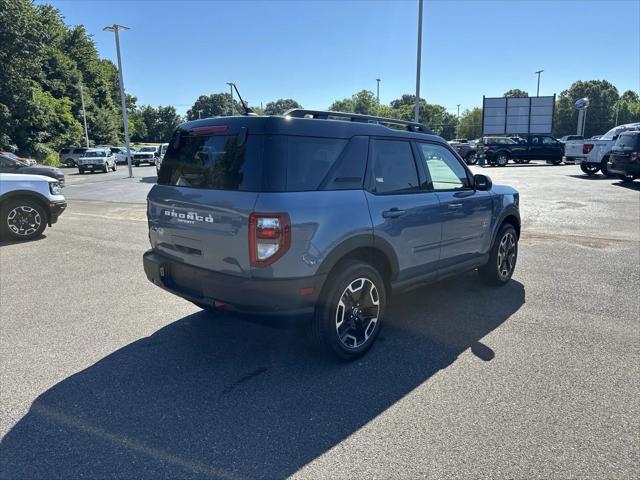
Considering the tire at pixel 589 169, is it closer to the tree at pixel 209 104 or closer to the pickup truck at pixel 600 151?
the pickup truck at pixel 600 151

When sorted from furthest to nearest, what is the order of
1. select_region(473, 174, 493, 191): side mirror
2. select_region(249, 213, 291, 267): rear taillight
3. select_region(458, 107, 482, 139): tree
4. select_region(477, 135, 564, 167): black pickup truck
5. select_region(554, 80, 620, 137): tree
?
select_region(458, 107, 482, 139): tree < select_region(554, 80, 620, 137): tree < select_region(477, 135, 564, 167): black pickup truck < select_region(473, 174, 493, 191): side mirror < select_region(249, 213, 291, 267): rear taillight

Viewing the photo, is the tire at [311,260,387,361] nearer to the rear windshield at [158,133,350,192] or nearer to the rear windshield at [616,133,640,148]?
the rear windshield at [158,133,350,192]

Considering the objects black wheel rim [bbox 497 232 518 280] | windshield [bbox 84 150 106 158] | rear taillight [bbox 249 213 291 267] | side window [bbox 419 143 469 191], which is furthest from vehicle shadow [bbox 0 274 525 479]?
windshield [bbox 84 150 106 158]

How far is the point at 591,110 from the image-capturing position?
90.1 m

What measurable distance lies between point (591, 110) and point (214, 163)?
348 ft

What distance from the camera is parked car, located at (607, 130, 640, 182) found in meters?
15.2

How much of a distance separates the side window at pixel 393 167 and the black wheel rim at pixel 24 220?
7296 mm

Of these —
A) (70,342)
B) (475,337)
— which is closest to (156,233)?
(70,342)

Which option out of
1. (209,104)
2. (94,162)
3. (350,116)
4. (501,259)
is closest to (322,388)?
(350,116)

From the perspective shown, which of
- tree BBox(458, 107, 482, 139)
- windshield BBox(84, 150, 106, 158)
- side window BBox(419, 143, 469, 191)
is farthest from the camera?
tree BBox(458, 107, 482, 139)

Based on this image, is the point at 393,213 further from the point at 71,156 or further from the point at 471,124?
the point at 471,124

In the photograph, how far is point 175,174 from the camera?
3783 millimetres

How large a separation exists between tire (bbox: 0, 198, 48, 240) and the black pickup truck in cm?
2570

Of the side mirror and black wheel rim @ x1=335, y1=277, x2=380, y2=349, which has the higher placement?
the side mirror
